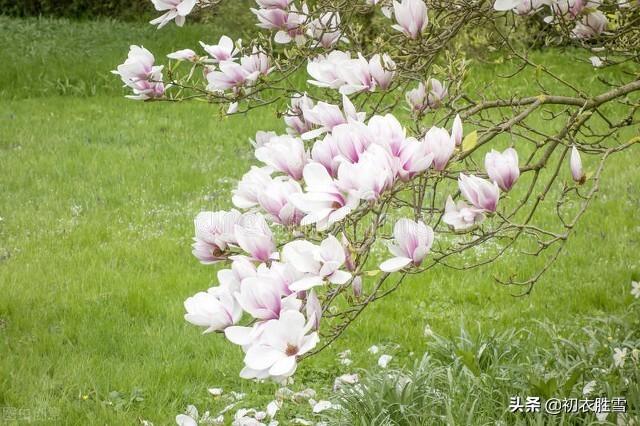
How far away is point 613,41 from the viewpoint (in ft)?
9.94

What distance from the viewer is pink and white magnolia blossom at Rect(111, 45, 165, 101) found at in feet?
8.35

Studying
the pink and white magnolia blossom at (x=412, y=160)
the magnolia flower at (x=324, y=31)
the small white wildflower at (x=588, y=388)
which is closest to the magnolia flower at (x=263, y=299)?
the pink and white magnolia blossom at (x=412, y=160)

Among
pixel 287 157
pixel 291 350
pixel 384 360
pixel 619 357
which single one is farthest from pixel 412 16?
pixel 384 360

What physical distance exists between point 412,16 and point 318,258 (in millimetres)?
1009

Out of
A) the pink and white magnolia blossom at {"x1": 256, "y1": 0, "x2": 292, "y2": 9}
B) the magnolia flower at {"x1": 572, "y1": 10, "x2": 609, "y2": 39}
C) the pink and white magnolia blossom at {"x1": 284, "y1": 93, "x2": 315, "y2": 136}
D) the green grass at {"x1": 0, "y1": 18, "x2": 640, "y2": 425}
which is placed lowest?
the green grass at {"x1": 0, "y1": 18, "x2": 640, "y2": 425}

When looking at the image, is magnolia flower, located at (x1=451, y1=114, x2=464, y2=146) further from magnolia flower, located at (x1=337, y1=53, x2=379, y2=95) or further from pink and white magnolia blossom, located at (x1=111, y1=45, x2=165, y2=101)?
pink and white magnolia blossom, located at (x1=111, y1=45, x2=165, y2=101)

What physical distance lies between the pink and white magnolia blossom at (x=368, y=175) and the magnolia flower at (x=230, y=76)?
98cm

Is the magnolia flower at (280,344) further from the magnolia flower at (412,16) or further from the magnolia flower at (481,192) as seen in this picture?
the magnolia flower at (412,16)

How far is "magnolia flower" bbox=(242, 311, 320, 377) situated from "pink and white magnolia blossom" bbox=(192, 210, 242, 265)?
0.46 meters

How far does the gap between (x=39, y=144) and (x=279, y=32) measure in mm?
6833

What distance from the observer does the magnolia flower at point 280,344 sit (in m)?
1.58

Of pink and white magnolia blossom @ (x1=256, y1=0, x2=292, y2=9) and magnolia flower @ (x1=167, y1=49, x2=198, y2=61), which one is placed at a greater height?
pink and white magnolia blossom @ (x1=256, y1=0, x2=292, y2=9)

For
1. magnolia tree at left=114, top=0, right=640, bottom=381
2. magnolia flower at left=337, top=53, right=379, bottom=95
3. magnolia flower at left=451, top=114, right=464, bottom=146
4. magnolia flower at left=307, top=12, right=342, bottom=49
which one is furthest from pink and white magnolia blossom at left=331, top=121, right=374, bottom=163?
magnolia flower at left=307, top=12, right=342, bottom=49

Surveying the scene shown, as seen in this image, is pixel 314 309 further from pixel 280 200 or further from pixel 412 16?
pixel 412 16
